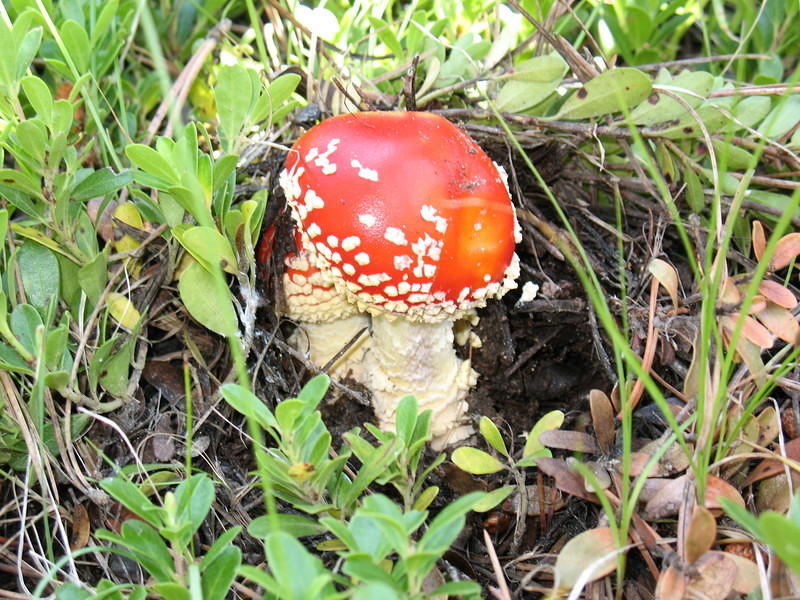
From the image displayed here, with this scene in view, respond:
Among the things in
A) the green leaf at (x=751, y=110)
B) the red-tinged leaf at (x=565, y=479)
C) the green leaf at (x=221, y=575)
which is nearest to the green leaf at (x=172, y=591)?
the green leaf at (x=221, y=575)

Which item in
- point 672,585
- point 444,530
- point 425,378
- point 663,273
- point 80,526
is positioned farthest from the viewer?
point 425,378

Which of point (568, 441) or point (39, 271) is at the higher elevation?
point (39, 271)

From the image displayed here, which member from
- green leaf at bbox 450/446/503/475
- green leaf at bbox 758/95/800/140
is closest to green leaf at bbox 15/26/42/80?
green leaf at bbox 450/446/503/475

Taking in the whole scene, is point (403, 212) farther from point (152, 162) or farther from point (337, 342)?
point (337, 342)

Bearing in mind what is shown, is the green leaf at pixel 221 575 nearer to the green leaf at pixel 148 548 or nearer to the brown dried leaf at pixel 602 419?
the green leaf at pixel 148 548

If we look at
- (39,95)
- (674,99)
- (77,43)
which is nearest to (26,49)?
(39,95)

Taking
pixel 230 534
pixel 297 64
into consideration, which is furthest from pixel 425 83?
pixel 230 534
